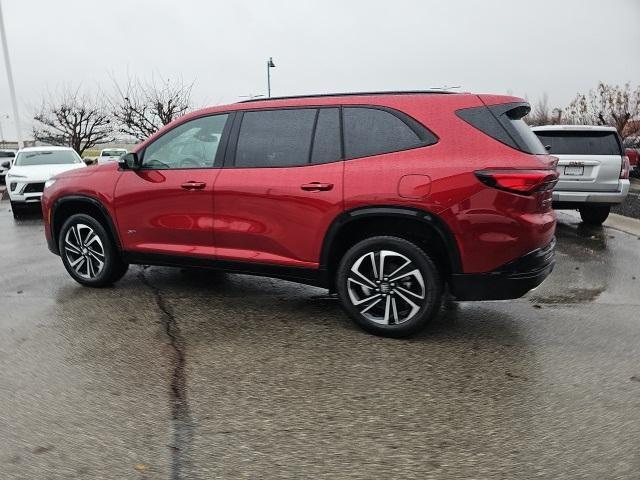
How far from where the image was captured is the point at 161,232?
4812 mm

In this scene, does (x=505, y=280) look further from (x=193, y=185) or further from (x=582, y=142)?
(x=582, y=142)

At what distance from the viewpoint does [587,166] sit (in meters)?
8.02

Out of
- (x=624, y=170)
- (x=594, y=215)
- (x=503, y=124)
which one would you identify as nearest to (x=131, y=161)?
(x=503, y=124)

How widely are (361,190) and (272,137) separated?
3.10 feet

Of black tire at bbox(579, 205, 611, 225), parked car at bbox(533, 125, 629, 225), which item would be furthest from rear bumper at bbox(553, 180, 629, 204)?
black tire at bbox(579, 205, 611, 225)

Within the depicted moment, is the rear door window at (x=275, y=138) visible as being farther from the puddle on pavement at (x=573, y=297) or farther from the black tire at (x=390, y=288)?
the puddle on pavement at (x=573, y=297)

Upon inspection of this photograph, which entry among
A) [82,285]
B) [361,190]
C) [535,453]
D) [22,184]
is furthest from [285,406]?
[22,184]

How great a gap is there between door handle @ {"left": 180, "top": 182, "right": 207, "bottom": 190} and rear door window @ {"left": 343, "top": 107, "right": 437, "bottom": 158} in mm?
1291

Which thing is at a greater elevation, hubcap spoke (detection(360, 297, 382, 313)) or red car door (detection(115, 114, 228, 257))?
red car door (detection(115, 114, 228, 257))

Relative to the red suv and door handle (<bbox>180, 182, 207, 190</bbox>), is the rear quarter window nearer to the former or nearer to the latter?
the red suv

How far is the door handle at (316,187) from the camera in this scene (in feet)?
13.0

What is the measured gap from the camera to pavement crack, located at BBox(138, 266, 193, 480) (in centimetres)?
247

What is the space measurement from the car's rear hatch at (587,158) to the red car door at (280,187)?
17.2 ft

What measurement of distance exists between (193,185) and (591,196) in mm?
6179
